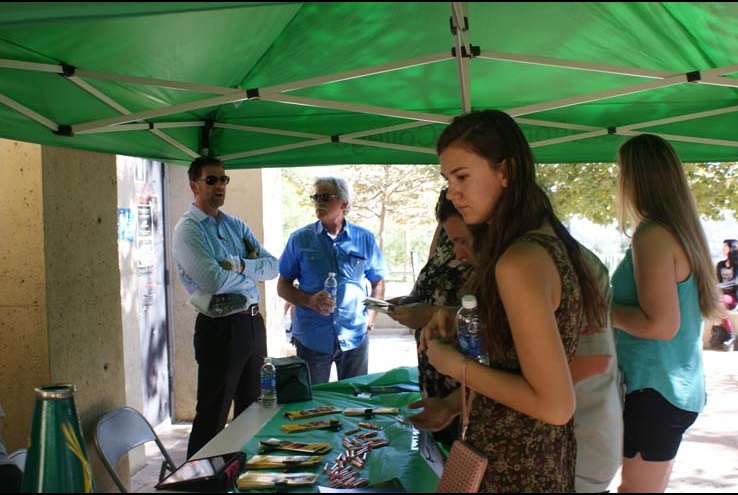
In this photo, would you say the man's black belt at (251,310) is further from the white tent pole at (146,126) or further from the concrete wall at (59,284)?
the white tent pole at (146,126)

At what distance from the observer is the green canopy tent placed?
2.53 meters

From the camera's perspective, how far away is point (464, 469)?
150 centimetres

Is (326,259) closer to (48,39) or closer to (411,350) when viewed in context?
(48,39)

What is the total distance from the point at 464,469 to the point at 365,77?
229cm

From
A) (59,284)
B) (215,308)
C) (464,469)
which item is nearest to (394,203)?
(215,308)

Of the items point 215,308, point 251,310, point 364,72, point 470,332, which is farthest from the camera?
point 251,310

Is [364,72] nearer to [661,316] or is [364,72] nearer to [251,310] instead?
[661,316]

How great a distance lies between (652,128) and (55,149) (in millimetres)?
3139

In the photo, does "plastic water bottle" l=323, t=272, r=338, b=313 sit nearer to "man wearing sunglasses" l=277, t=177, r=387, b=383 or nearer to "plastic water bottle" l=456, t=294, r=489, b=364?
"man wearing sunglasses" l=277, t=177, r=387, b=383

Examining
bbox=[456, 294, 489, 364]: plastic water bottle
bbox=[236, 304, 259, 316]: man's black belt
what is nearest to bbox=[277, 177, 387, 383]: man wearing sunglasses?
bbox=[236, 304, 259, 316]: man's black belt

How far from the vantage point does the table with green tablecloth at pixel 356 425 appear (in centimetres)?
200

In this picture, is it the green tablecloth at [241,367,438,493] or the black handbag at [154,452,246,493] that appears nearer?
the black handbag at [154,452,246,493]

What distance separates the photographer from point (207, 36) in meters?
2.76

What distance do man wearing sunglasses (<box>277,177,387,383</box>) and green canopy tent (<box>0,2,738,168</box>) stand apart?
0.56 m
